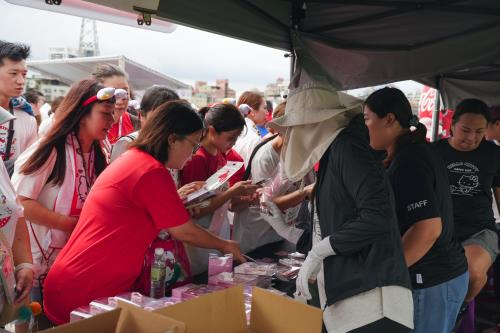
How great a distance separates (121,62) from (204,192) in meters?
7.43

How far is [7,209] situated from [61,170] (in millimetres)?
604

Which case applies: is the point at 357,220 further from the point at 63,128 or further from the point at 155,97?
the point at 155,97

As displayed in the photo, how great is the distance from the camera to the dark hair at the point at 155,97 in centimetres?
249

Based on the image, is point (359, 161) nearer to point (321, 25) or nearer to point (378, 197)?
point (378, 197)

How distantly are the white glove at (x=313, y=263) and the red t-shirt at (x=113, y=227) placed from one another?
19.3 inches

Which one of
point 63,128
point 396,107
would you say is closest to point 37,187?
point 63,128

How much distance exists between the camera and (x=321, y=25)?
3059 millimetres

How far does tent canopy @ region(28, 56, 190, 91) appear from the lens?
31.6 ft

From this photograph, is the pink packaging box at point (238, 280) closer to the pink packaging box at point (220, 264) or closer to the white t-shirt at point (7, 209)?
the pink packaging box at point (220, 264)

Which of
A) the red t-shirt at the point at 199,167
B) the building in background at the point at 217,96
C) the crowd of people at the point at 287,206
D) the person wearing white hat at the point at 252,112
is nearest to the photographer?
the crowd of people at the point at 287,206

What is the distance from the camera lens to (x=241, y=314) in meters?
1.31

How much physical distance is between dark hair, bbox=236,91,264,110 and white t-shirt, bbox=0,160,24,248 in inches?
128

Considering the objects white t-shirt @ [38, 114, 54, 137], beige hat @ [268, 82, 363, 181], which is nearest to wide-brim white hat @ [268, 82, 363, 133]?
beige hat @ [268, 82, 363, 181]

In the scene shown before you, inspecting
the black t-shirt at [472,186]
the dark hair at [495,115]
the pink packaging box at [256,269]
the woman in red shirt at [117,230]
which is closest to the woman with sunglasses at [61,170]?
the woman in red shirt at [117,230]
